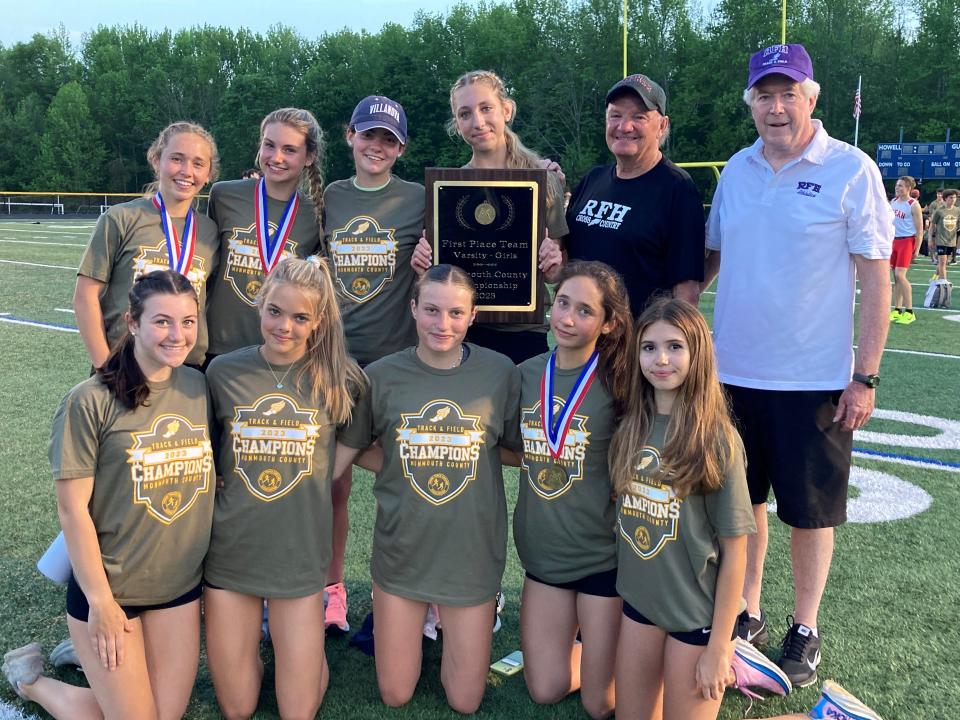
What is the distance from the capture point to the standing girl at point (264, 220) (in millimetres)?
3359

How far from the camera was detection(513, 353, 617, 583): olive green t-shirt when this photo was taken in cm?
292

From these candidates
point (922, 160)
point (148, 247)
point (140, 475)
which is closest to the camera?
point (140, 475)

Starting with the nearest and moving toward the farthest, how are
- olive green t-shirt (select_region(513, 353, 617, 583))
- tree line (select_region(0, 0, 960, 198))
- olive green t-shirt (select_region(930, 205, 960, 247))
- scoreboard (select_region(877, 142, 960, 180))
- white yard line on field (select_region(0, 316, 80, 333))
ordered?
1. olive green t-shirt (select_region(513, 353, 617, 583))
2. white yard line on field (select_region(0, 316, 80, 333))
3. olive green t-shirt (select_region(930, 205, 960, 247))
4. scoreboard (select_region(877, 142, 960, 180))
5. tree line (select_region(0, 0, 960, 198))

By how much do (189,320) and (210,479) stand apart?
1.69 feet

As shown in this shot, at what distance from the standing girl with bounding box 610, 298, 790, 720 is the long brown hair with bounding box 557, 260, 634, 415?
0.13m

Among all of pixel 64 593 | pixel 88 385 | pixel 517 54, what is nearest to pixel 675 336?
pixel 88 385

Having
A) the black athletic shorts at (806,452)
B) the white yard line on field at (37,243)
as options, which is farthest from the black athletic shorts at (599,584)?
the white yard line on field at (37,243)

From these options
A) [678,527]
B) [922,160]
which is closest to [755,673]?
[678,527]

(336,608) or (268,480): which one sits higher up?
(268,480)

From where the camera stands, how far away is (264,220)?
338 centimetres

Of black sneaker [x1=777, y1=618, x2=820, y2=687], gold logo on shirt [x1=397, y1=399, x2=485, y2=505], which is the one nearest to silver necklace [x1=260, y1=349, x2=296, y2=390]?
gold logo on shirt [x1=397, y1=399, x2=485, y2=505]

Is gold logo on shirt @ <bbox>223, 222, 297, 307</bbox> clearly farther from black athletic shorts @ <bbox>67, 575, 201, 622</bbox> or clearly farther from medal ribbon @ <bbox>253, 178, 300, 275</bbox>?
black athletic shorts @ <bbox>67, 575, 201, 622</bbox>

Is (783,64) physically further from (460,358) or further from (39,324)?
(39,324)

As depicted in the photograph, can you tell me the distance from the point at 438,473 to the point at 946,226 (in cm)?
1582
